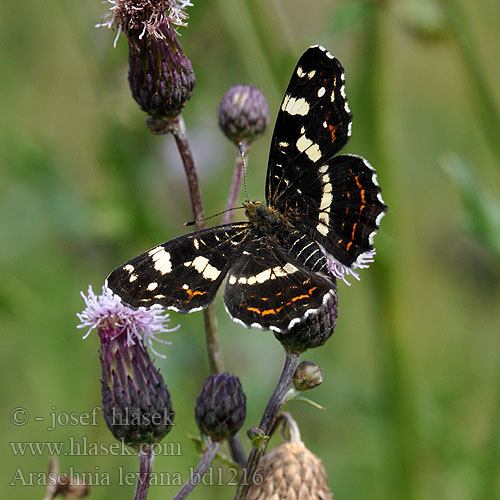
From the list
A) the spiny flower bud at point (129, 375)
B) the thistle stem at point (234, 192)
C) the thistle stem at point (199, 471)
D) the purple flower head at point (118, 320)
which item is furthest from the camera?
the thistle stem at point (234, 192)

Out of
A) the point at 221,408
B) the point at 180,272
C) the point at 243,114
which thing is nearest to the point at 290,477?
the point at 221,408

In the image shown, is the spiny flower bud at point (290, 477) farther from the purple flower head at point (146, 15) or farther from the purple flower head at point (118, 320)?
the purple flower head at point (146, 15)

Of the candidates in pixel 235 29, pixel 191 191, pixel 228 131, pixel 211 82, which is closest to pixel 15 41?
pixel 211 82

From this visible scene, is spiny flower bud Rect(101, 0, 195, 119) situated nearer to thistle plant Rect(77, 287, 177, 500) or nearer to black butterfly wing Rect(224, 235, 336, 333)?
black butterfly wing Rect(224, 235, 336, 333)

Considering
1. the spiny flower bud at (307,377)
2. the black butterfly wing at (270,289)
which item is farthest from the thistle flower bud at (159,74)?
the spiny flower bud at (307,377)

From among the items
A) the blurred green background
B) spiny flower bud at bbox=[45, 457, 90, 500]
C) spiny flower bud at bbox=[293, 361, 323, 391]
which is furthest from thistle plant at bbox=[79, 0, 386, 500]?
the blurred green background

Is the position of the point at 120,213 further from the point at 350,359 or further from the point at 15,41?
the point at 350,359
